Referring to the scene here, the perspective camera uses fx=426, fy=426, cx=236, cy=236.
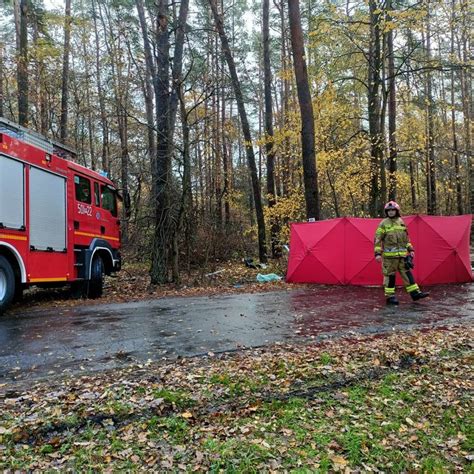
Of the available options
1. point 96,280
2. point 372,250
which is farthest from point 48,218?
point 372,250

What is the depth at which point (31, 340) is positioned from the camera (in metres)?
5.96

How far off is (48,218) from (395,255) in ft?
23.9

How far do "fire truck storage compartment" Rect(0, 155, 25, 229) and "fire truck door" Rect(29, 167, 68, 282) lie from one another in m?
0.29

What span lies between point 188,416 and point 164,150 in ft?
31.0

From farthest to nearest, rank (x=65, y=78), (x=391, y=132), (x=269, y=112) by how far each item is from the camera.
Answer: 1. (x=65, y=78)
2. (x=269, y=112)
3. (x=391, y=132)

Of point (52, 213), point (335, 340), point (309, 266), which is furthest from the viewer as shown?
point (309, 266)

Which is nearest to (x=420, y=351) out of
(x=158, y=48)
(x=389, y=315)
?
(x=389, y=315)

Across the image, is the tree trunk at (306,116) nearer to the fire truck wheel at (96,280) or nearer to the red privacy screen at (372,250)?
the red privacy screen at (372,250)

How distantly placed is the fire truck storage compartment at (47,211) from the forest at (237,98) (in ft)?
9.54

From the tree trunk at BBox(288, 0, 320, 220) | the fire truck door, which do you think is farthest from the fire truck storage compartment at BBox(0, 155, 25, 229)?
the tree trunk at BBox(288, 0, 320, 220)

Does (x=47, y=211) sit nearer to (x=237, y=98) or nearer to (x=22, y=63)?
(x=237, y=98)

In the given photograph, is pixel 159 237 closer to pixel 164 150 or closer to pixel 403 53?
pixel 164 150

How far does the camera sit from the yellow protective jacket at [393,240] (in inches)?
340

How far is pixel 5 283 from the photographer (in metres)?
7.95
